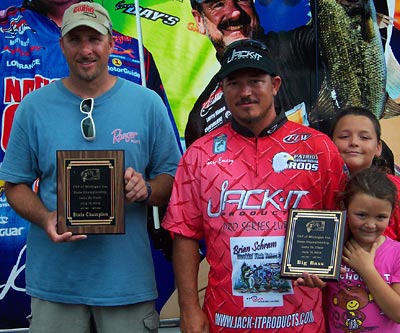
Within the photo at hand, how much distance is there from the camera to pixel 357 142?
2.51m

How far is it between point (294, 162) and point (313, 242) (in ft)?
1.02

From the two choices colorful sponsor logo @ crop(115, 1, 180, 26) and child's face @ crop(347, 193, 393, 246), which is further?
colorful sponsor logo @ crop(115, 1, 180, 26)

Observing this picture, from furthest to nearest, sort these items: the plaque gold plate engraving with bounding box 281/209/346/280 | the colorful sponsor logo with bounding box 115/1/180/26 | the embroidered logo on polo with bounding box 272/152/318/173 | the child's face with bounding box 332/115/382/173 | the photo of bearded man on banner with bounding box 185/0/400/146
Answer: the photo of bearded man on banner with bounding box 185/0/400/146 < the colorful sponsor logo with bounding box 115/1/180/26 < the child's face with bounding box 332/115/382/173 < the embroidered logo on polo with bounding box 272/152/318/173 < the plaque gold plate engraving with bounding box 281/209/346/280

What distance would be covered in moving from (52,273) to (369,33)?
271 cm

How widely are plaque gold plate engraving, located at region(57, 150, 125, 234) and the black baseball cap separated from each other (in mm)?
538

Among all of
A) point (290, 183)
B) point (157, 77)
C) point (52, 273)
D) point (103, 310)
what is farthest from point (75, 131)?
point (157, 77)

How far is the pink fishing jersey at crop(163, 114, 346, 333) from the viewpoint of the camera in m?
2.16

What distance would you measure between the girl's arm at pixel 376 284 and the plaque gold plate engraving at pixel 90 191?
904 millimetres

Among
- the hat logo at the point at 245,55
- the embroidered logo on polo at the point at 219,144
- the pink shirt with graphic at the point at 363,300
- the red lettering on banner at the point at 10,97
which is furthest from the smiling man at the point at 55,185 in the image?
the red lettering on banner at the point at 10,97

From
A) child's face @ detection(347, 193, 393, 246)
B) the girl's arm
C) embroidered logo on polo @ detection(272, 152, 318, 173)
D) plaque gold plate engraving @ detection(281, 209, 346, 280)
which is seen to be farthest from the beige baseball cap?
the girl's arm

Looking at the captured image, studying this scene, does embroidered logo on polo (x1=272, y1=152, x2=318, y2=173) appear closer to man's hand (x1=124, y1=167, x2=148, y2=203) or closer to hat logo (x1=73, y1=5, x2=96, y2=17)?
man's hand (x1=124, y1=167, x2=148, y2=203)

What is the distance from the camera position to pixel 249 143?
2.27 metres

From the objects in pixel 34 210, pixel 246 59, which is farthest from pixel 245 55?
pixel 34 210

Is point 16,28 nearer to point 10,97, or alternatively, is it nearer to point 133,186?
point 10,97
